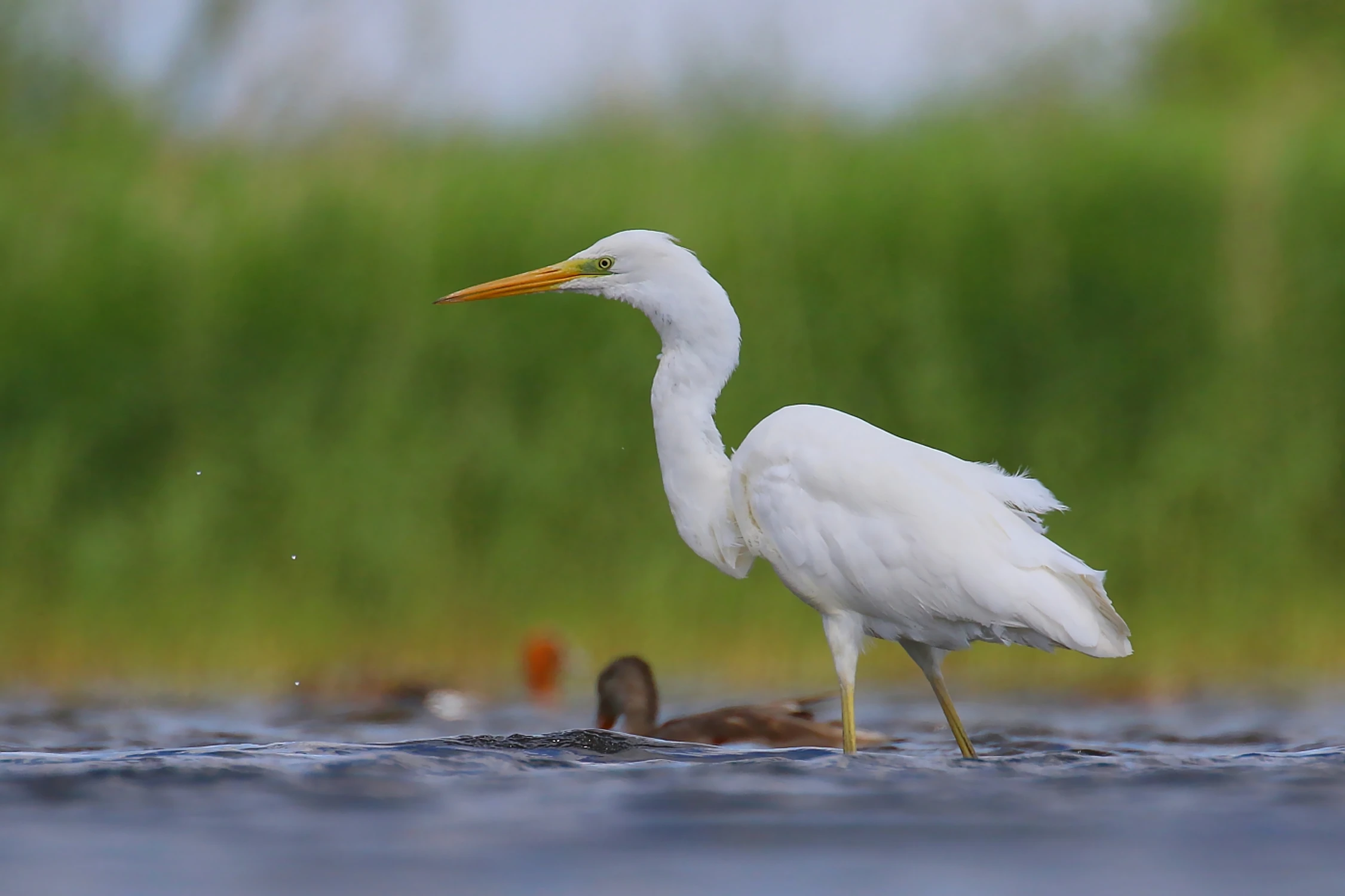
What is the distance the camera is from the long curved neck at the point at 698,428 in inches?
180

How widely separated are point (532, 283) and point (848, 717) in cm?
141

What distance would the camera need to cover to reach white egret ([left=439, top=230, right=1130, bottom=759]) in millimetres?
4281

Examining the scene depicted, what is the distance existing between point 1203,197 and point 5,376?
5.40 metres

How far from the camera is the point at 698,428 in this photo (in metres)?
4.62

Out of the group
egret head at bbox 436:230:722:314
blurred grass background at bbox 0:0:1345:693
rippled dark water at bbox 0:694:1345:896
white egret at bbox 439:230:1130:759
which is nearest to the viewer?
rippled dark water at bbox 0:694:1345:896

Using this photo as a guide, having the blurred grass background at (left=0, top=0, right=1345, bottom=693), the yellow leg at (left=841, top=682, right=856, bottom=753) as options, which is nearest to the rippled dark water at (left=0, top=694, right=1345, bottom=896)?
the yellow leg at (left=841, top=682, right=856, bottom=753)

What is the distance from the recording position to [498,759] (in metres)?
4.08

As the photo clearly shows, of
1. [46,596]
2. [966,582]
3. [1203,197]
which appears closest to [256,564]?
[46,596]

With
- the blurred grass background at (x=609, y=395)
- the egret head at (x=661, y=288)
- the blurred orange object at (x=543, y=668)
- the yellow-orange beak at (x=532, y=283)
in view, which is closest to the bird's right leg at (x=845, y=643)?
the egret head at (x=661, y=288)

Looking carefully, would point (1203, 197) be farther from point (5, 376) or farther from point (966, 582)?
point (5, 376)

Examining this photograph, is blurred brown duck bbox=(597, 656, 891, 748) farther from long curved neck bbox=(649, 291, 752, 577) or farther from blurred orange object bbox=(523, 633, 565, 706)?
blurred orange object bbox=(523, 633, 565, 706)

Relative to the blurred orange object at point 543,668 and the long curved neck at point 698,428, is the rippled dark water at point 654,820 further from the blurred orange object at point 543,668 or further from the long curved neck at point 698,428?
the blurred orange object at point 543,668

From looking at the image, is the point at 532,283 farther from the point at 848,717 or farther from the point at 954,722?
the point at 954,722

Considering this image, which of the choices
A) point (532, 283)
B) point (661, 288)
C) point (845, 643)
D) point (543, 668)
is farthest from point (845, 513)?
point (543, 668)
